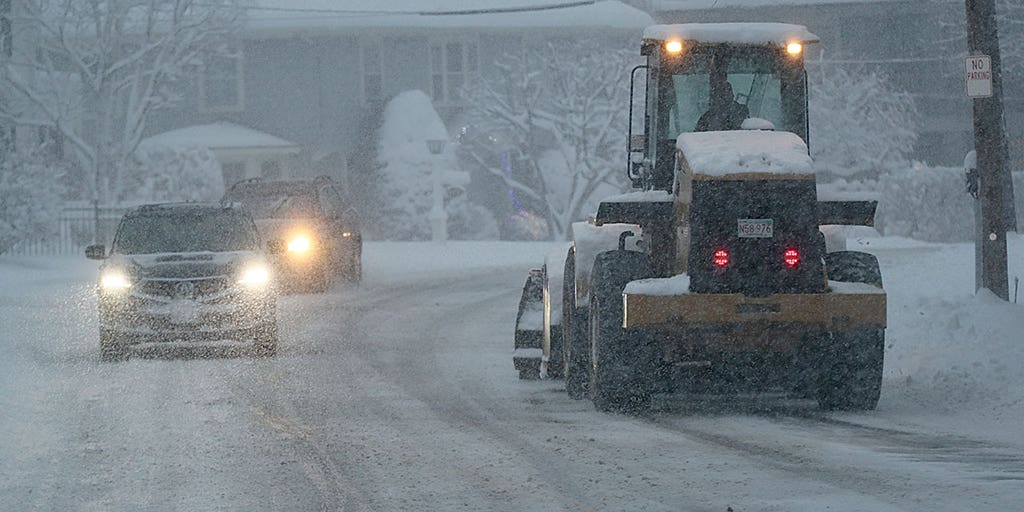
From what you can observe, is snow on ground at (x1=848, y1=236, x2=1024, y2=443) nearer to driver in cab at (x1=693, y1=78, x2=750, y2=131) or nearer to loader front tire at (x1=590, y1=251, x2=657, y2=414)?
loader front tire at (x1=590, y1=251, x2=657, y2=414)

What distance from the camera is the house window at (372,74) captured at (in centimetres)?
5081

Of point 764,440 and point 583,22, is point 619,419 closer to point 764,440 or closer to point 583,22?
point 764,440

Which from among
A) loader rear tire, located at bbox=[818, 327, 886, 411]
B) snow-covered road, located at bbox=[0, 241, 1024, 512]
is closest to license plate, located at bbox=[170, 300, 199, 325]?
snow-covered road, located at bbox=[0, 241, 1024, 512]

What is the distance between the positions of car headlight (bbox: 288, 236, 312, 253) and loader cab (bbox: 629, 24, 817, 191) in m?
13.4

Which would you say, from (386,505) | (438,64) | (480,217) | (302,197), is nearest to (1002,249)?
(386,505)

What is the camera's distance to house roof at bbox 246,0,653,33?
164 ft

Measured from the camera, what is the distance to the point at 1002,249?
16.3m

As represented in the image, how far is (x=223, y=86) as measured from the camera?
5069cm

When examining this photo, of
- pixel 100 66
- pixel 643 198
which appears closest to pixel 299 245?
pixel 643 198

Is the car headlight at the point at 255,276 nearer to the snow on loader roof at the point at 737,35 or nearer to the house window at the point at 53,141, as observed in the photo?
the snow on loader roof at the point at 737,35

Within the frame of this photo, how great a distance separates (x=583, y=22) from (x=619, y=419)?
3986 cm

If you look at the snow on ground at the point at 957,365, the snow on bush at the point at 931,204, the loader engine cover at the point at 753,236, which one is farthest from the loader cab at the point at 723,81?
the snow on bush at the point at 931,204

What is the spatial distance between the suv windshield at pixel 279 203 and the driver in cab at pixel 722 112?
14.1m

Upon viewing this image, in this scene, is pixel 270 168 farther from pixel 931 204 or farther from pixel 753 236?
pixel 753 236
